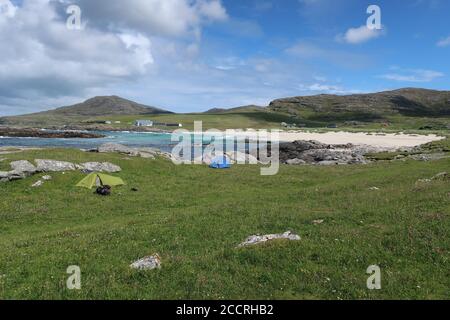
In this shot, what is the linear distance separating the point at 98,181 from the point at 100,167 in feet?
18.3

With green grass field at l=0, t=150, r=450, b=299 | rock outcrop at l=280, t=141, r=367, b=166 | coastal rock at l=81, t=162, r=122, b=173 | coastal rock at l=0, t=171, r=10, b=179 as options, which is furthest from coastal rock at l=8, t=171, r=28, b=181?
rock outcrop at l=280, t=141, r=367, b=166

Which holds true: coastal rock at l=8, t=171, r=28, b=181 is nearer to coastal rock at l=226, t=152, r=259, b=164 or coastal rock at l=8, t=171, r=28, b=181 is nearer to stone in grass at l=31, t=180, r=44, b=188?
stone in grass at l=31, t=180, r=44, b=188

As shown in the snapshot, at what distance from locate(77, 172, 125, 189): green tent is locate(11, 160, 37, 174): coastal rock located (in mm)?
5443

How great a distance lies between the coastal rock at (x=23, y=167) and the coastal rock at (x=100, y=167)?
5.82 metres

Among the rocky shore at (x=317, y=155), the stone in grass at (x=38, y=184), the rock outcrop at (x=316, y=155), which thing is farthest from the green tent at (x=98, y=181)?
the rocky shore at (x=317, y=155)

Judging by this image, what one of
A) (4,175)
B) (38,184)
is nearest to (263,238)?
(38,184)

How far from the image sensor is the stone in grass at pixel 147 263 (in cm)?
1569

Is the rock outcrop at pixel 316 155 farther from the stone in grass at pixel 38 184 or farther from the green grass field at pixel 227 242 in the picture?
the stone in grass at pixel 38 184

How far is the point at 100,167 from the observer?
4547 cm

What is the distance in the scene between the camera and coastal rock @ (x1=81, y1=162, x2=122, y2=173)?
44625mm

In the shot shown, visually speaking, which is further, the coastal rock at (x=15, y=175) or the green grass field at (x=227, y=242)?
the coastal rock at (x=15, y=175)
